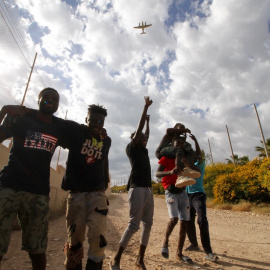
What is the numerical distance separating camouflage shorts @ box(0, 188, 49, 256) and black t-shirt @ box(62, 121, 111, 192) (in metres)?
0.41

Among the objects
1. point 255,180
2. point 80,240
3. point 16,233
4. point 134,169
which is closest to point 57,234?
point 16,233

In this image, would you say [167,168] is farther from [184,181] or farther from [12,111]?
[12,111]

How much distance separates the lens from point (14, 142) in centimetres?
238

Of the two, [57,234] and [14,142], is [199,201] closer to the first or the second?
[14,142]

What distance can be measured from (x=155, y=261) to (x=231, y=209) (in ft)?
37.3

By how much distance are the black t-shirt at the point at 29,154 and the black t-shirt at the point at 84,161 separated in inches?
9.3

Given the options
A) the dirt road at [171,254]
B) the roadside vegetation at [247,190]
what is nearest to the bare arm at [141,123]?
the dirt road at [171,254]

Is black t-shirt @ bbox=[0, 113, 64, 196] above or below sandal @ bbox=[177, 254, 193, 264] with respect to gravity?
above

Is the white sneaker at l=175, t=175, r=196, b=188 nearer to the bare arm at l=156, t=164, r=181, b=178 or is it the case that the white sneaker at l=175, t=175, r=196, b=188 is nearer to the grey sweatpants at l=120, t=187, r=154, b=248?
the bare arm at l=156, t=164, r=181, b=178

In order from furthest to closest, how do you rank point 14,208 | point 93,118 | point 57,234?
point 57,234, point 93,118, point 14,208

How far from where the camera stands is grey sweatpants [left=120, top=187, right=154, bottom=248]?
127 inches

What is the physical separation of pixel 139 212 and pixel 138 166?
65cm

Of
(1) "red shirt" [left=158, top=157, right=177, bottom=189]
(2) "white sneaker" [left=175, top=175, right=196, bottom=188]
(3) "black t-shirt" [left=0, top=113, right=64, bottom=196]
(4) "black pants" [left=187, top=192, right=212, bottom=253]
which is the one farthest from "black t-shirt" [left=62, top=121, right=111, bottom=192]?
(4) "black pants" [left=187, top=192, right=212, bottom=253]

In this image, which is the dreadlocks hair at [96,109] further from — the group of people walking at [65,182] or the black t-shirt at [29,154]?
the black t-shirt at [29,154]
